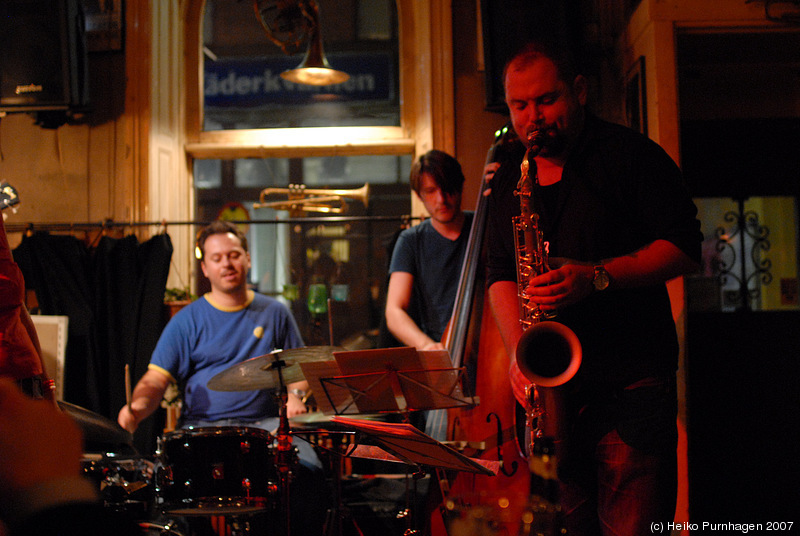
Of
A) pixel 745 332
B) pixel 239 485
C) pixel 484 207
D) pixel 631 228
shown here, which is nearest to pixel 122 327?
pixel 239 485

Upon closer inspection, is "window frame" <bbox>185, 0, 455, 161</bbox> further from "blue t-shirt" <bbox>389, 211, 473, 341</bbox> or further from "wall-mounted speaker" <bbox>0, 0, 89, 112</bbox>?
"blue t-shirt" <bbox>389, 211, 473, 341</bbox>

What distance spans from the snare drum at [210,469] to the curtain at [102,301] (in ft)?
4.60

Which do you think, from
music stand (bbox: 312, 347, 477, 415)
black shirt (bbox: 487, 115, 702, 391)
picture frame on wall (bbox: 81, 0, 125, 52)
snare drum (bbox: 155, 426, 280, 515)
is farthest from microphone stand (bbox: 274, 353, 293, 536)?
picture frame on wall (bbox: 81, 0, 125, 52)

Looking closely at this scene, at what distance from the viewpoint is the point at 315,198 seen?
4.34 m

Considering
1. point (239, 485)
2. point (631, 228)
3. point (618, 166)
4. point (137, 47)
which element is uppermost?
point (137, 47)

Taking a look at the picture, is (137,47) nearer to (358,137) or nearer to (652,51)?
(358,137)

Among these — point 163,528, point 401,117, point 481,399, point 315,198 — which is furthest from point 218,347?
point 401,117

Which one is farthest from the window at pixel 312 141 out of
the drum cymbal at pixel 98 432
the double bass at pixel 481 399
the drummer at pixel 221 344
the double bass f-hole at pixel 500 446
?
the double bass f-hole at pixel 500 446

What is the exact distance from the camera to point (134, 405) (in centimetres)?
326

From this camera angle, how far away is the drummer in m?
3.40

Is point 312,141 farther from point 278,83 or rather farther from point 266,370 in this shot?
Answer: point 266,370

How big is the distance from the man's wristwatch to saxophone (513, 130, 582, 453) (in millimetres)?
132

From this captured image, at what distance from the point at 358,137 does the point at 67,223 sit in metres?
2.11

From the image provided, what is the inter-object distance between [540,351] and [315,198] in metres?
2.96
